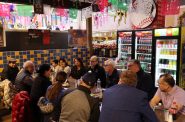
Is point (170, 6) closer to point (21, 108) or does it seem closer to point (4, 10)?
point (21, 108)

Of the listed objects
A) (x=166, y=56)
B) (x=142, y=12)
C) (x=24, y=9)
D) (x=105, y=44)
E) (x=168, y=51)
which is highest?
(x=24, y=9)

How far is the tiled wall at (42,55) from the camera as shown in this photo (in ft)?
21.0

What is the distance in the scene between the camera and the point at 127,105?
216 cm

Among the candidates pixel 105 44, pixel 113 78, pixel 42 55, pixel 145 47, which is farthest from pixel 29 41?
pixel 145 47

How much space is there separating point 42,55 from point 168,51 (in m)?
3.88

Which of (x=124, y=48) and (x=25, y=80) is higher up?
(x=124, y=48)

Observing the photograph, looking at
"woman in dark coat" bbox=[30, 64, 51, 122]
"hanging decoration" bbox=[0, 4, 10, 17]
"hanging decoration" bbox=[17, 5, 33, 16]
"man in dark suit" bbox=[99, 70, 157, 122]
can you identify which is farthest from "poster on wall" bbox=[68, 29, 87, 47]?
"man in dark suit" bbox=[99, 70, 157, 122]

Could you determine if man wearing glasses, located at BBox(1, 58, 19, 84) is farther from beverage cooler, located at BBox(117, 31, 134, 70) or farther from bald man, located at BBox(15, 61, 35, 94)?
beverage cooler, located at BBox(117, 31, 134, 70)

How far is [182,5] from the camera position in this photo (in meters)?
5.85

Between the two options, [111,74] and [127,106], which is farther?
[111,74]

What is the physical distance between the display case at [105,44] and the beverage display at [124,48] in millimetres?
481

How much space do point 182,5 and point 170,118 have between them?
407cm

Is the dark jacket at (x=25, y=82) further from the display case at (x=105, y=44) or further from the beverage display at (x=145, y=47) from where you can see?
the display case at (x=105, y=44)

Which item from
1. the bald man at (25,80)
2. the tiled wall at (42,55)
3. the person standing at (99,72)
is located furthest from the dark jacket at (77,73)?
the tiled wall at (42,55)
